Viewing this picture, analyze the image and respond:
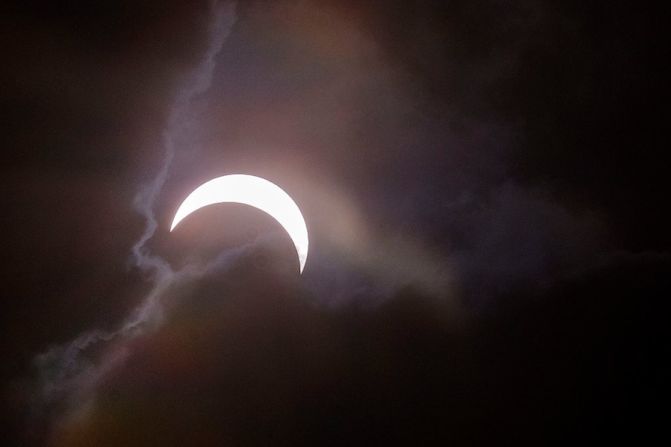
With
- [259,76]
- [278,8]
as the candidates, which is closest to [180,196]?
[259,76]

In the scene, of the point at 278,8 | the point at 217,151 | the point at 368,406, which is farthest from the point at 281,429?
the point at 278,8

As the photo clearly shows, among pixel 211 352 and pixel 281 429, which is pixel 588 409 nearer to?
pixel 281 429

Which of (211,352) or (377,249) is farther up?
(377,249)

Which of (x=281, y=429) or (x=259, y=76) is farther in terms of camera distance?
(x=281, y=429)

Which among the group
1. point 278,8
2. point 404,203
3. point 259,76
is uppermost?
point 278,8

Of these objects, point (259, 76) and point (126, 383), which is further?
point (126, 383)

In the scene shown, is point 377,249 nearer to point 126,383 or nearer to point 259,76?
point 259,76
